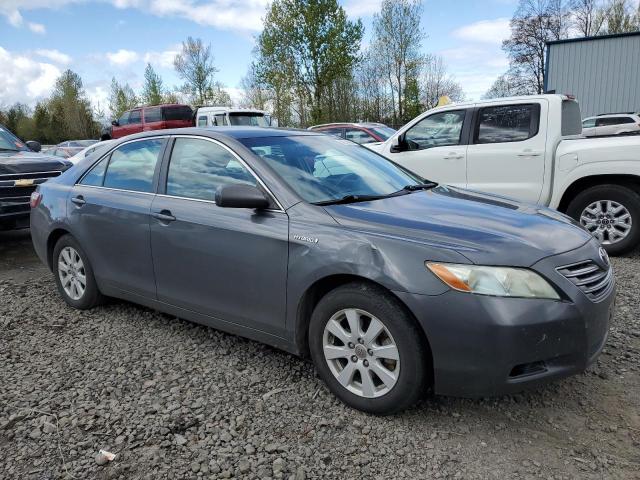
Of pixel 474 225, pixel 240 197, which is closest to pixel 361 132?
pixel 240 197

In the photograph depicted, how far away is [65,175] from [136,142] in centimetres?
97

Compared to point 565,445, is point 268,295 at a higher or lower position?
higher

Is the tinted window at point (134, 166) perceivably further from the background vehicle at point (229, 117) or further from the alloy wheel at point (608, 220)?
the background vehicle at point (229, 117)

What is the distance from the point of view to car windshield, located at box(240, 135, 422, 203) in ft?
10.8

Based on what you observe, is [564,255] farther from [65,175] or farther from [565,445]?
[65,175]

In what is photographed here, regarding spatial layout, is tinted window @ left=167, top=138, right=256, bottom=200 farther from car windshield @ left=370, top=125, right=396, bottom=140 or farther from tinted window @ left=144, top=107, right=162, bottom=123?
tinted window @ left=144, top=107, right=162, bottom=123

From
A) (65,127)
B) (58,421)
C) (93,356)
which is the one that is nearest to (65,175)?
(93,356)

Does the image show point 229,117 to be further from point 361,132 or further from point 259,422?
point 259,422

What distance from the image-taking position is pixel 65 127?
50969mm

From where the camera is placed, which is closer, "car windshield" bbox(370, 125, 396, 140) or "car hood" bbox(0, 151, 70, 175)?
"car hood" bbox(0, 151, 70, 175)

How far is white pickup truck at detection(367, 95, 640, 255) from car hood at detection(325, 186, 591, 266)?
291 centimetres

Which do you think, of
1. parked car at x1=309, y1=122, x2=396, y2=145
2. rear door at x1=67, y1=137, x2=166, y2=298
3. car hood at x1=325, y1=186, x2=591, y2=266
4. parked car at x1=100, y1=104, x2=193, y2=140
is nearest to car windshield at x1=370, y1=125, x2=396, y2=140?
parked car at x1=309, y1=122, x2=396, y2=145

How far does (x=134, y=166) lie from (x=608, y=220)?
494 cm

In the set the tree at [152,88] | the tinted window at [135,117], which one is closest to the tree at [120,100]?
the tree at [152,88]
